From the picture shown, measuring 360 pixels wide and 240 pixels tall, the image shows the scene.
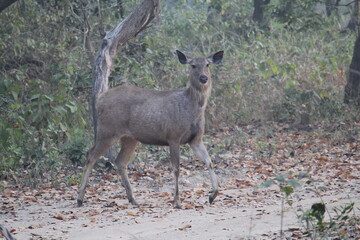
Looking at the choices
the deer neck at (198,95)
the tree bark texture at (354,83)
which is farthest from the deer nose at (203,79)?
the tree bark texture at (354,83)

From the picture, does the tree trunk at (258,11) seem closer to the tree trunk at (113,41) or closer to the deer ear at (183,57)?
the tree trunk at (113,41)

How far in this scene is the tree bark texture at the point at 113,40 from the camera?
10641mm

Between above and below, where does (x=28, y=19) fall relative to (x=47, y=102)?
above

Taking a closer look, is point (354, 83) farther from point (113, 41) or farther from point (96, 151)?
point (96, 151)

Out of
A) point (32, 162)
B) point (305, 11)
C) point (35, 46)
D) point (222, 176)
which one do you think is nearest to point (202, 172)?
point (222, 176)

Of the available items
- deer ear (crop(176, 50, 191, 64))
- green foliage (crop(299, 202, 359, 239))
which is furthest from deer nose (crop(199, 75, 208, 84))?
green foliage (crop(299, 202, 359, 239))

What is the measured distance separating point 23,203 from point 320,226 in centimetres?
490

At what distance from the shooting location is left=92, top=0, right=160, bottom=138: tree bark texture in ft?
34.9

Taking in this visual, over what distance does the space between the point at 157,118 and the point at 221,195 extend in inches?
54.1

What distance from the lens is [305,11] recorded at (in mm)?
17703

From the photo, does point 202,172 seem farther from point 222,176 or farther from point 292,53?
point 292,53

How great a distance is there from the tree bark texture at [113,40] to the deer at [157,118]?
0.87 meters

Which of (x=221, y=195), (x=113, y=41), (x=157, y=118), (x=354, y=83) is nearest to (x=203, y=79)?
(x=157, y=118)

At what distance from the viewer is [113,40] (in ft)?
35.6
